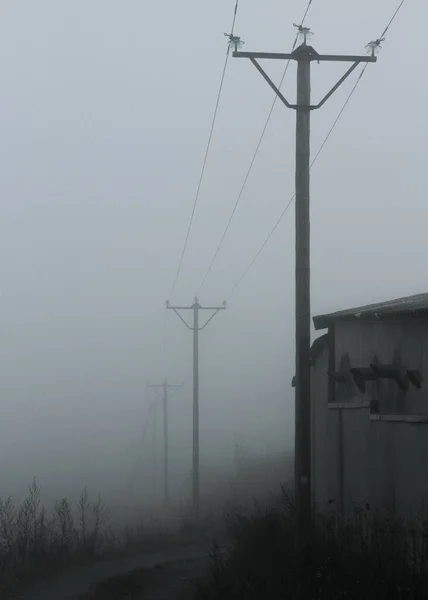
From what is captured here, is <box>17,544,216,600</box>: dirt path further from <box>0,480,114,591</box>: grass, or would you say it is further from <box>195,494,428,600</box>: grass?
<box>195,494,428,600</box>: grass

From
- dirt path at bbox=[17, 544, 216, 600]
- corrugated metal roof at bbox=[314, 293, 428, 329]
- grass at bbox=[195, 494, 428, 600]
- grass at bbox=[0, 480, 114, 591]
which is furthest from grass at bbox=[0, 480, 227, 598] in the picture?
corrugated metal roof at bbox=[314, 293, 428, 329]

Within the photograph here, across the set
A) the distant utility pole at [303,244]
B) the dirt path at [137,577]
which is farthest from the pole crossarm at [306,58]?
the dirt path at [137,577]

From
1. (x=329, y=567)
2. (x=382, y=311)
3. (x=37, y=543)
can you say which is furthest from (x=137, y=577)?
(x=329, y=567)

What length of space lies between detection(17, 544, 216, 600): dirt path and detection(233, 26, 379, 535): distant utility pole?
240 cm

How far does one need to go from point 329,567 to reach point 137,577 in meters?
6.33

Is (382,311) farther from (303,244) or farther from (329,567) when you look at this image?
(329,567)

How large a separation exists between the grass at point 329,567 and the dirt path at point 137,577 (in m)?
1.93

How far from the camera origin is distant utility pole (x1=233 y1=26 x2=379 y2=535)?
1320 cm

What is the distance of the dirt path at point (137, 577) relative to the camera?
14471 mm

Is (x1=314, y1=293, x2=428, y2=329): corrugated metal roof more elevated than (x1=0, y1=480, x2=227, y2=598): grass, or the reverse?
(x1=314, y1=293, x2=428, y2=329): corrugated metal roof

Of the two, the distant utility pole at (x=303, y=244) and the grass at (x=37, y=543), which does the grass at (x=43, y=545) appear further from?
the distant utility pole at (x=303, y=244)

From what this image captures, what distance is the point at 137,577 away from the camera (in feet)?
51.7

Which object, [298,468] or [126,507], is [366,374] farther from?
[126,507]

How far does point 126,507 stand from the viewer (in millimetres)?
50406
